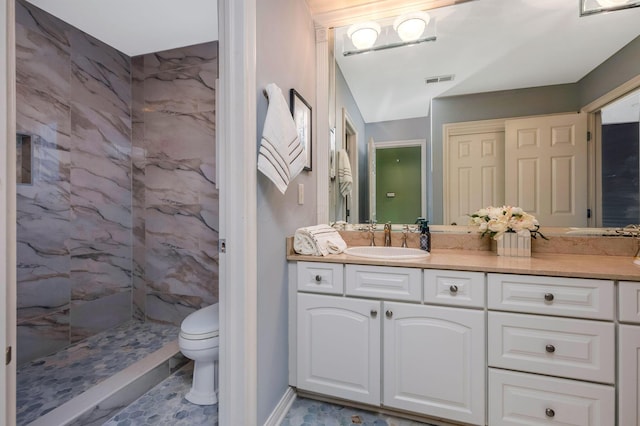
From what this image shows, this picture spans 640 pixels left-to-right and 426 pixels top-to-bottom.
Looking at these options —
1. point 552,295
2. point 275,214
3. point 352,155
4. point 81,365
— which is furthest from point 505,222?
point 81,365

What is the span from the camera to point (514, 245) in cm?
154

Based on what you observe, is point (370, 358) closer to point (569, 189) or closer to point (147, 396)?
point (147, 396)

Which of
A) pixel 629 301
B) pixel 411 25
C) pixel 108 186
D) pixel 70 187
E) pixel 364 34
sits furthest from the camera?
pixel 108 186

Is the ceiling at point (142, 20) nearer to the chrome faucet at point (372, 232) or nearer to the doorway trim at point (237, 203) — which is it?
the doorway trim at point (237, 203)

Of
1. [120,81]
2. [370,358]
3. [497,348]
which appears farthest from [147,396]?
[120,81]

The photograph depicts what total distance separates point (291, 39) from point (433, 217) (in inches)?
52.8

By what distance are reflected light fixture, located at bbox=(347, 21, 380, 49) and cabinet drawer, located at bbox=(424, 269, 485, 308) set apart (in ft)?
4.97

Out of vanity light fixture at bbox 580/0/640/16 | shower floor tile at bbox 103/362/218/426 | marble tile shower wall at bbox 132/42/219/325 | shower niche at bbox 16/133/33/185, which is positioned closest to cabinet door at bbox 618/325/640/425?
vanity light fixture at bbox 580/0/640/16

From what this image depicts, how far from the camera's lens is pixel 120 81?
8.46ft

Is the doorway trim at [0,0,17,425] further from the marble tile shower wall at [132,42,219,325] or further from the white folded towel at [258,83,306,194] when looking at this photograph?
the marble tile shower wall at [132,42,219,325]

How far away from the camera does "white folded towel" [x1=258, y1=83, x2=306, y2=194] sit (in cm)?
126

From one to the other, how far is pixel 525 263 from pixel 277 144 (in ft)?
4.07

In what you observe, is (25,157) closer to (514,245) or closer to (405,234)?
(405,234)

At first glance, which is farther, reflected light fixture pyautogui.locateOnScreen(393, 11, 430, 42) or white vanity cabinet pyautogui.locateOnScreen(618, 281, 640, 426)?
reflected light fixture pyautogui.locateOnScreen(393, 11, 430, 42)
